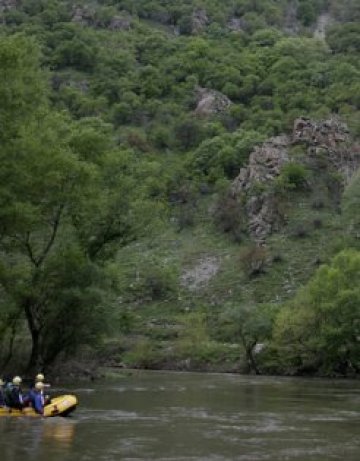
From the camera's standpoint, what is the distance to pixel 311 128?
126 meters

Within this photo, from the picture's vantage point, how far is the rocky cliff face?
367 ft

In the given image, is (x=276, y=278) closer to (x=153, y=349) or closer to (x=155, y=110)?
(x=153, y=349)

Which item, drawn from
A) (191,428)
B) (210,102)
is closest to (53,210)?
(191,428)

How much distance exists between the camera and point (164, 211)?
184 feet

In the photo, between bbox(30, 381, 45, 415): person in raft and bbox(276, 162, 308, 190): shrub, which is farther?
bbox(276, 162, 308, 190): shrub

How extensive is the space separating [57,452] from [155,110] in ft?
482

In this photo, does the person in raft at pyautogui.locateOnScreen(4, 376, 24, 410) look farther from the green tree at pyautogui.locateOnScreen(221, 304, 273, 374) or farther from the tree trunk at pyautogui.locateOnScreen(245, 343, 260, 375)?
the tree trunk at pyautogui.locateOnScreen(245, 343, 260, 375)

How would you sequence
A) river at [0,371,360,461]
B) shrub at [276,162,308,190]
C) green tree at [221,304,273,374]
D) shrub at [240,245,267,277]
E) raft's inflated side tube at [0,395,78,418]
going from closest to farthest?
1. river at [0,371,360,461]
2. raft's inflated side tube at [0,395,78,418]
3. green tree at [221,304,273,374]
4. shrub at [240,245,267,277]
5. shrub at [276,162,308,190]

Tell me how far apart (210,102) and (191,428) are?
468 ft

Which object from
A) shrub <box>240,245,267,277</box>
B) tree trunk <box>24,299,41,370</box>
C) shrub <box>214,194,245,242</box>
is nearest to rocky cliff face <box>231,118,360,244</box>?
shrub <box>214,194,245,242</box>

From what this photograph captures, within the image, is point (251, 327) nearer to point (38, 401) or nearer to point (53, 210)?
point (53, 210)

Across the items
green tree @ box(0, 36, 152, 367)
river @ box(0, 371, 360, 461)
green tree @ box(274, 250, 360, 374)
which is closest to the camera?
river @ box(0, 371, 360, 461)

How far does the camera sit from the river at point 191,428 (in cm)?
2584

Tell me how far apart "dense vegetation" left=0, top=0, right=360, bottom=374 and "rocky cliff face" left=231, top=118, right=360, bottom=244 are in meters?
1.51
